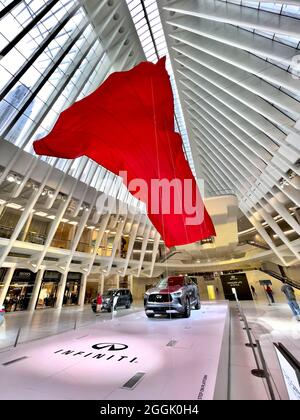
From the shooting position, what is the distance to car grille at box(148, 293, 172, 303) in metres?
8.96

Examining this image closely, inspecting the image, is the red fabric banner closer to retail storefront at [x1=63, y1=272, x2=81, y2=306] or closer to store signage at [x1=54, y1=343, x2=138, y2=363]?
store signage at [x1=54, y1=343, x2=138, y2=363]

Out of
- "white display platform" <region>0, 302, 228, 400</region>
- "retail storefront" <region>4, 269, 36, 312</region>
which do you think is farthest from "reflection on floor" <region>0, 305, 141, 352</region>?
"retail storefront" <region>4, 269, 36, 312</region>

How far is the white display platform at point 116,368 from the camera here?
2885mm

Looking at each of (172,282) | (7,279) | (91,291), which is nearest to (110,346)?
(172,282)

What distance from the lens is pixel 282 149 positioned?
39.6ft

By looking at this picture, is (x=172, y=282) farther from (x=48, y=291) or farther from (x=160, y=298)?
(x=48, y=291)

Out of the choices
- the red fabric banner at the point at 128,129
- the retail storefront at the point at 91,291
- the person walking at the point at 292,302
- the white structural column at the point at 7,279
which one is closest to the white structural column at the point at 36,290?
the white structural column at the point at 7,279

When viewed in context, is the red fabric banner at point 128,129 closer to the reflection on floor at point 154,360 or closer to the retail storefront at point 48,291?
the reflection on floor at point 154,360

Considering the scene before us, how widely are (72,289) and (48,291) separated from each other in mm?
3138

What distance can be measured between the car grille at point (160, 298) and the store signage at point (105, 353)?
12.7 ft

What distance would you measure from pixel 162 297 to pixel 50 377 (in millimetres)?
6183

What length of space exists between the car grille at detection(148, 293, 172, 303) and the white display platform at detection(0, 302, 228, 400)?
110 inches

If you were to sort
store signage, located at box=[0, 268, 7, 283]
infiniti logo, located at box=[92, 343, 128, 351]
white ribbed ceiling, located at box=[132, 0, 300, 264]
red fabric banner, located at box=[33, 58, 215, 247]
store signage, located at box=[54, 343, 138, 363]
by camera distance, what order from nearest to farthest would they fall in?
store signage, located at box=[54, 343, 138, 363]
infiniti logo, located at box=[92, 343, 128, 351]
red fabric banner, located at box=[33, 58, 215, 247]
white ribbed ceiling, located at box=[132, 0, 300, 264]
store signage, located at box=[0, 268, 7, 283]
